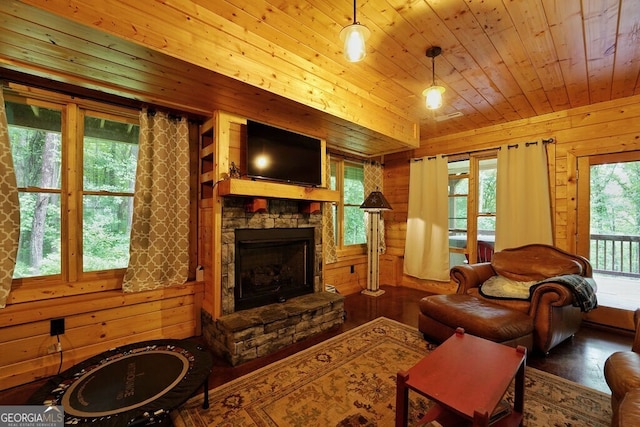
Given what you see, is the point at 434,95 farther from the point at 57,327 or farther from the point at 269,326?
the point at 57,327

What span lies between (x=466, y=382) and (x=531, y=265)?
89.2 inches

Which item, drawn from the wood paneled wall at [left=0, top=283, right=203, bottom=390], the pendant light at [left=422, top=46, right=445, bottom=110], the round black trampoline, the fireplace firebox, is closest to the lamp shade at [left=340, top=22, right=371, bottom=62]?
the pendant light at [left=422, top=46, right=445, bottom=110]

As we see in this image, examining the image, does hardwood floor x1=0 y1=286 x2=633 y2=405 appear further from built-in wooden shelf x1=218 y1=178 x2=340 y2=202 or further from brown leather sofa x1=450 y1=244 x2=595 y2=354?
built-in wooden shelf x1=218 y1=178 x2=340 y2=202

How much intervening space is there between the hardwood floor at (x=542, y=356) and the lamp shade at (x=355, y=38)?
234cm

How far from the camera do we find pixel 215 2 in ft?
5.62

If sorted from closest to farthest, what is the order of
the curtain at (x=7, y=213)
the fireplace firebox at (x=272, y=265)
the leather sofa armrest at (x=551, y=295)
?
the curtain at (x=7, y=213) → the leather sofa armrest at (x=551, y=295) → the fireplace firebox at (x=272, y=265)

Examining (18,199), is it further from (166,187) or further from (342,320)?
(342,320)

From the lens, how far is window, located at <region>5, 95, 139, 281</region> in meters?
2.16

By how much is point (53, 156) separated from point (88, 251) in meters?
0.82

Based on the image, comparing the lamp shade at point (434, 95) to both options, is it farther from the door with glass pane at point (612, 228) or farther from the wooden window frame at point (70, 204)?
the wooden window frame at point (70, 204)

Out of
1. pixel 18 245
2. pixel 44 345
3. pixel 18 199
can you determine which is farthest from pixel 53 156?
pixel 44 345

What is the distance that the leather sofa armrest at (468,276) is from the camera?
2.94 m

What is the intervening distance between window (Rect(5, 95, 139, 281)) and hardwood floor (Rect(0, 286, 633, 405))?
36.0 inches

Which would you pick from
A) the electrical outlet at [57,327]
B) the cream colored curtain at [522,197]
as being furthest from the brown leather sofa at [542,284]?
the electrical outlet at [57,327]
